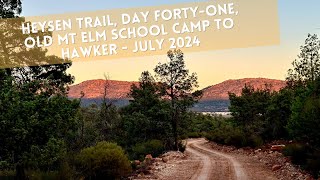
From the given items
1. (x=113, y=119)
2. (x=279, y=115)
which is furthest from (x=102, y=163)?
(x=113, y=119)

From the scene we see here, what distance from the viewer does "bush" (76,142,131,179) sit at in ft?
57.4

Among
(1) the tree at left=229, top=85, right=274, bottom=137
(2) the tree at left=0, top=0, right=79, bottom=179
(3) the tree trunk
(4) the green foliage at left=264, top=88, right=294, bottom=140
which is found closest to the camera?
(2) the tree at left=0, top=0, right=79, bottom=179

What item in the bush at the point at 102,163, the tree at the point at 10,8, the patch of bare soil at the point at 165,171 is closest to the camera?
the bush at the point at 102,163

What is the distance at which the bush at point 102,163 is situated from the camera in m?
17.5

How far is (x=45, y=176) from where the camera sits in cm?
1440

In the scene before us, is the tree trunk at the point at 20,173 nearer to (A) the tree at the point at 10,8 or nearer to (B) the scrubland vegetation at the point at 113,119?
(B) the scrubland vegetation at the point at 113,119

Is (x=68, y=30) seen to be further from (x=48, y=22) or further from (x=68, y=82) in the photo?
(x=68, y=82)

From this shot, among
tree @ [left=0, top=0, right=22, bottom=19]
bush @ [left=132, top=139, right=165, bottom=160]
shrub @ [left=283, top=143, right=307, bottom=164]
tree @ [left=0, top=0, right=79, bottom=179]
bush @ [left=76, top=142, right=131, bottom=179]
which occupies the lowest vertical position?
bush @ [left=132, top=139, right=165, bottom=160]

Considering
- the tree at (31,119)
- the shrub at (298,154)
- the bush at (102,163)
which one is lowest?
the shrub at (298,154)

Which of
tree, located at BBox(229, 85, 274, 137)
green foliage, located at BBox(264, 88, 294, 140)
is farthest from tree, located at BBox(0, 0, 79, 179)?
tree, located at BBox(229, 85, 274, 137)

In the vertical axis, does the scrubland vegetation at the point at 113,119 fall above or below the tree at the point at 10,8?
below

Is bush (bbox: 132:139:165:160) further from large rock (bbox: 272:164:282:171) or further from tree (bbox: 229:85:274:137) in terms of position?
large rock (bbox: 272:164:282:171)

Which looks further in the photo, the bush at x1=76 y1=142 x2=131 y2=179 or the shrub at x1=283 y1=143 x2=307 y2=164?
the shrub at x1=283 y1=143 x2=307 y2=164

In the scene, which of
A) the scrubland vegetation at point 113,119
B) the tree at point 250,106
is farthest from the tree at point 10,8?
the tree at point 250,106
